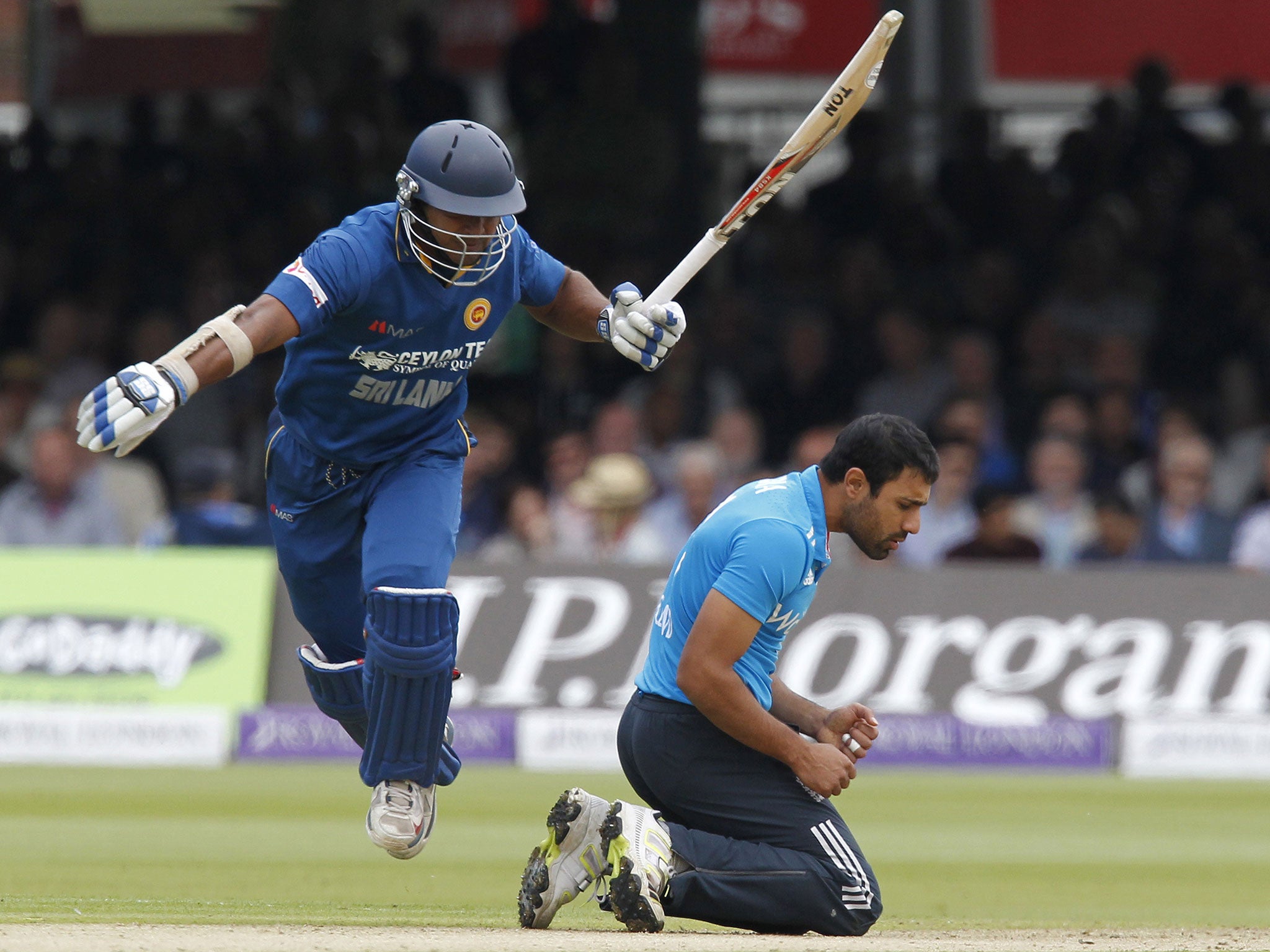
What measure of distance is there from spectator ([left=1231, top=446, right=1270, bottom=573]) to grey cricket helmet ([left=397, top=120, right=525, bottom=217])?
6349 millimetres

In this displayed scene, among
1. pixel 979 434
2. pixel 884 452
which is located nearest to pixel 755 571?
pixel 884 452

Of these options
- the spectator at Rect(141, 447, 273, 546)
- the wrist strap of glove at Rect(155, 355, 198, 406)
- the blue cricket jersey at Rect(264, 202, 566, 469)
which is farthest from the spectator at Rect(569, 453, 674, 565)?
the wrist strap of glove at Rect(155, 355, 198, 406)

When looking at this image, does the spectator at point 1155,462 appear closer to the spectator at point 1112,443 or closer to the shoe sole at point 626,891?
the spectator at point 1112,443

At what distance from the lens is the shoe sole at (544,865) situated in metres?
4.97

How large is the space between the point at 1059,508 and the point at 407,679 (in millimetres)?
6328

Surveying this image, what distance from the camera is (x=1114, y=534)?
10359 millimetres

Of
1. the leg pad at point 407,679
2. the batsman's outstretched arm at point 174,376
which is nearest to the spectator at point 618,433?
the leg pad at point 407,679

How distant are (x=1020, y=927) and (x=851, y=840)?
64 centimetres

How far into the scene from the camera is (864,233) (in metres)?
12.5

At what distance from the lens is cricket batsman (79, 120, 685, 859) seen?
196 inches

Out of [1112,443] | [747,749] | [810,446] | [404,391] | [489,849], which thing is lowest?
[489,849]

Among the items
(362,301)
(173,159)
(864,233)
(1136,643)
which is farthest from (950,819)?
(173,159)

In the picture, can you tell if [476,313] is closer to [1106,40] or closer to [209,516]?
[209,516]

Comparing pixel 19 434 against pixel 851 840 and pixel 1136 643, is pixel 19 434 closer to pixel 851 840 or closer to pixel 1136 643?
pixel 1136 643
